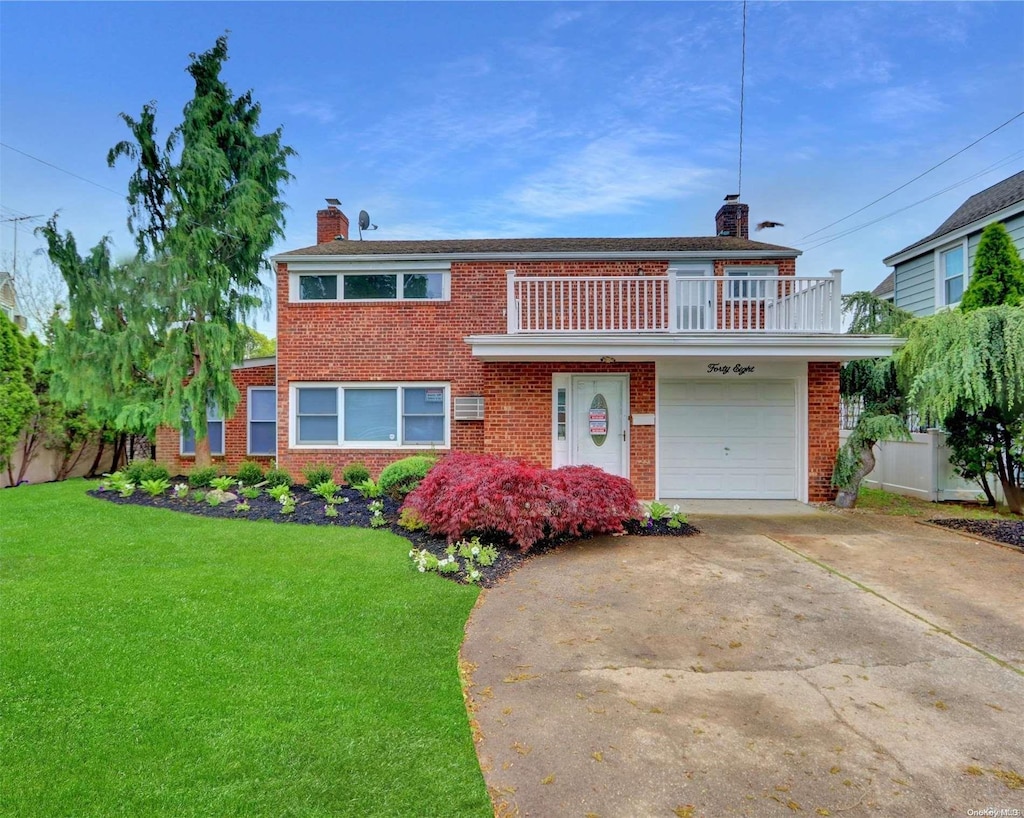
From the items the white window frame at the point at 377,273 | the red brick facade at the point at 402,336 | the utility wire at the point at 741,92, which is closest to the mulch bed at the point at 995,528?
the red brick facade at the point at 402,336

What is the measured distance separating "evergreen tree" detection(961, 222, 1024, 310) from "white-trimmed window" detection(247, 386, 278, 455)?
14.2m

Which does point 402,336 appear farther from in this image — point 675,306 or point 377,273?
point 675,306

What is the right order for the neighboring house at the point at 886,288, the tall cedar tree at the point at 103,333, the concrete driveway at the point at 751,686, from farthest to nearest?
the neighboring house at the point at 886,288 < the tall cedar tree at the point at 103,333 < the concrete driveway at the point at 751,686

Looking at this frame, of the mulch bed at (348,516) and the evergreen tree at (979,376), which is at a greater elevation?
the evergreen tree at (979,376)

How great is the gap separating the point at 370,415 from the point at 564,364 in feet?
14.2

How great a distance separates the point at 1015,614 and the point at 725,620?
254cm

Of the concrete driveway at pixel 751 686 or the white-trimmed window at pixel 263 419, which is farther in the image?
the white-trimmed window at pixel 263 419

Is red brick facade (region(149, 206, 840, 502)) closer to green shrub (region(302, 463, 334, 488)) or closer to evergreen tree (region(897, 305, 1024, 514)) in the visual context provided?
green shrub (region(302, 463, 334, 488))

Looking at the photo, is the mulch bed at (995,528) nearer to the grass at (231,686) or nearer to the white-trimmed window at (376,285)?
the grass at (231,686)

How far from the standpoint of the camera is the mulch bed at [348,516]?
254 inches

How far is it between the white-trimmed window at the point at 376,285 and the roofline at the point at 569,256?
31 cm

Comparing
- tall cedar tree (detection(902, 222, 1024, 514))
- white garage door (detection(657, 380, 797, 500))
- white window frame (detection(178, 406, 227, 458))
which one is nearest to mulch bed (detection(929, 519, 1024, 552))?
tall cedar tree (detection(902, 222, 1024, 514))

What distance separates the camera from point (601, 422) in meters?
10.3

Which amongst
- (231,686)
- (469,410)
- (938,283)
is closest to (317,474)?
(469,410)
